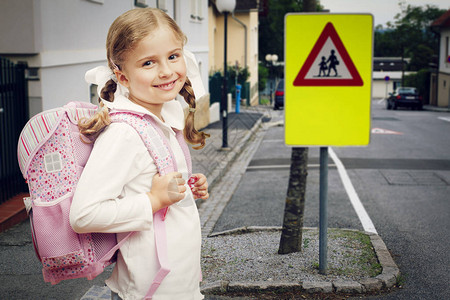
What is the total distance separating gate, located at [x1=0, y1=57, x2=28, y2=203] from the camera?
7.27 metres

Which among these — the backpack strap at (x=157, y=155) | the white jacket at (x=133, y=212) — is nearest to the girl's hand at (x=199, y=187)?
the white jacket at (x=133, y=212)

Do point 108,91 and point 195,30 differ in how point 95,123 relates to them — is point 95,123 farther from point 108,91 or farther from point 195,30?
point 195,30

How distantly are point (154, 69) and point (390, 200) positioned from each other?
7.47 metres

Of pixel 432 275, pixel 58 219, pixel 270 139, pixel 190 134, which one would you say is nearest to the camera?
pixel 58 219

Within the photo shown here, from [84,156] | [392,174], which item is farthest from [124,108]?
[392,174]

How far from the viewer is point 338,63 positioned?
4496 mm

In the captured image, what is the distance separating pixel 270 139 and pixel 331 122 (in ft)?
45.0

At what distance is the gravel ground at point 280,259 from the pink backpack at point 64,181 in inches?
115

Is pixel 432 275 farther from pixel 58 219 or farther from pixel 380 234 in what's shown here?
pixel 58 219

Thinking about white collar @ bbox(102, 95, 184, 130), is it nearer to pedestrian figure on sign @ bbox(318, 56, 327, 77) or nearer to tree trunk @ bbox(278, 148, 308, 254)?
pedestrian figure on sign @ bbox(318, 56, 327, 77)

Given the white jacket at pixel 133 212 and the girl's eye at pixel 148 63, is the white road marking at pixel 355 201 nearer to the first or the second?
the white jacket at pixel 133 212

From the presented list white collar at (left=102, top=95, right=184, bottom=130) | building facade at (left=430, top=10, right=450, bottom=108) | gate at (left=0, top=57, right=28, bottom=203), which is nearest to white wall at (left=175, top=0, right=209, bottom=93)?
gate at (left=0, top=57, right=28, bottom=203)

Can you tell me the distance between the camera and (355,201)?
28.9 feet

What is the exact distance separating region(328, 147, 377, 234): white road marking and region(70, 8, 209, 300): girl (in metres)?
5.19
